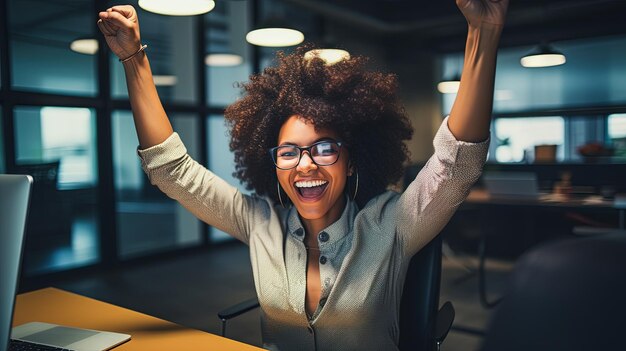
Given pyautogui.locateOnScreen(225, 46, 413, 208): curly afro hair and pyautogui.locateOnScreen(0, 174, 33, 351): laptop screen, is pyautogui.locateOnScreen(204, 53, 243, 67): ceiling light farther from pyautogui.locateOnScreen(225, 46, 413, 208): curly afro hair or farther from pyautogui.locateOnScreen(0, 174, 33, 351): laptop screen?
pyautogui.locateOnScreen(0, 174, 33, 351): laptop screen

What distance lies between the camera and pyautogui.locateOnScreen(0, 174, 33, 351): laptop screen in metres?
0.78

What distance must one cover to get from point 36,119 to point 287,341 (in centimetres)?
407

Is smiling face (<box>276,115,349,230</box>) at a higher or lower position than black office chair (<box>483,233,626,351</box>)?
higher

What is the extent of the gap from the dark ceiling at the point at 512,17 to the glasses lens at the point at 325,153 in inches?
232

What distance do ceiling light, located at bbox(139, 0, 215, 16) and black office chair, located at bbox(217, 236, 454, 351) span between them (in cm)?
130

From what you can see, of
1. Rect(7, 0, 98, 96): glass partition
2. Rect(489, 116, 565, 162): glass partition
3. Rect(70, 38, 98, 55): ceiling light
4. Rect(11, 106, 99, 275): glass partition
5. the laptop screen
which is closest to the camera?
the laptop screen

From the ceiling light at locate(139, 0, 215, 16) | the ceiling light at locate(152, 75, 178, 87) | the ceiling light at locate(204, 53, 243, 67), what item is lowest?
the ceiling light at locate(139, 0, 215, 16)

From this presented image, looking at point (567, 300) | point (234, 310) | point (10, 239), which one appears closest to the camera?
point (567, 300)

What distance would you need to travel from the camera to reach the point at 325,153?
1383mm

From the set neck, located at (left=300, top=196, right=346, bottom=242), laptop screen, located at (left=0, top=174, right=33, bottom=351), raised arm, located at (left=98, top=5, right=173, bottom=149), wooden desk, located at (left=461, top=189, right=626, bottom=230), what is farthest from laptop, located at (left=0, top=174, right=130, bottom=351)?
wooden desk, located at (left=461, top=189, right=626, bottom=230)

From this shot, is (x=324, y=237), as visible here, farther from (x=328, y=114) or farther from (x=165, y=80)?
(x=165, y=80)

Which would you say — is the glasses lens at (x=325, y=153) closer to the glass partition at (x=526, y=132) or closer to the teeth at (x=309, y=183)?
the teeth at (x=309, y=183)

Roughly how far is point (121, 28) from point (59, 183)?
4015mm

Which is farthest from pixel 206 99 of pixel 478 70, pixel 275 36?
pixel 478 70
